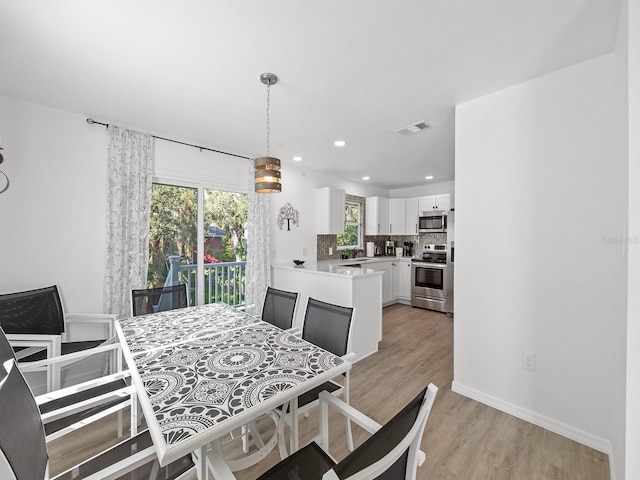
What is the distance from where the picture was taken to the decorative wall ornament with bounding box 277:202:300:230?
168 inches

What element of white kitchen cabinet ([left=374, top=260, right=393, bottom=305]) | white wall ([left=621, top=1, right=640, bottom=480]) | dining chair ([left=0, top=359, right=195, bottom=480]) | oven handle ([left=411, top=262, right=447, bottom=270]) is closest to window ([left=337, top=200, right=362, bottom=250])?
white kitchen cabinet ([left=374, top=260, right=393, bottom=305])

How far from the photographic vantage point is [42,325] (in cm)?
226

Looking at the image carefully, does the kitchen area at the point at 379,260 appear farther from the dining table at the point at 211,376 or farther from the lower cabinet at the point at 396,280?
the dining table at the point at 211,376

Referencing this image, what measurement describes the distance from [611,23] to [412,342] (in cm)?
333

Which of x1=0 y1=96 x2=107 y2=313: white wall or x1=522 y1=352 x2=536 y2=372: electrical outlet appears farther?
x1=0 y1=96 x2=107 y2=313: white wall

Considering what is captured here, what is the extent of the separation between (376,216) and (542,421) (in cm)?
429

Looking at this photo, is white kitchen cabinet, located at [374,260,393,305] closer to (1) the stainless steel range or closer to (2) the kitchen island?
(1) the stainless steel range

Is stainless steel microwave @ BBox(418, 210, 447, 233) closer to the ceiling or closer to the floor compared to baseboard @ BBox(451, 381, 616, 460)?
closer to the ceiling

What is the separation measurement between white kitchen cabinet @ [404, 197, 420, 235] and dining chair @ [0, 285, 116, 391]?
528 centimetres

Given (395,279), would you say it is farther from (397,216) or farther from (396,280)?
(397,216)

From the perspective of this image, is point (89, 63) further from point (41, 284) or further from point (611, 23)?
point (611, 23)

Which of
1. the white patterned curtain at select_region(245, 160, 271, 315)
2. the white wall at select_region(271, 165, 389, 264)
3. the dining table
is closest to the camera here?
the dining table

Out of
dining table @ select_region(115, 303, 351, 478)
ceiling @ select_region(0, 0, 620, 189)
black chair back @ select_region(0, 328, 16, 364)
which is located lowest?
dining table @ select_region(115, 303, 351, 478)

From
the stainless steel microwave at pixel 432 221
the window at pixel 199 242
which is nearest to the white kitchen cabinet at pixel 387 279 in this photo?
the stainless steel microwave at pixel 432 221
